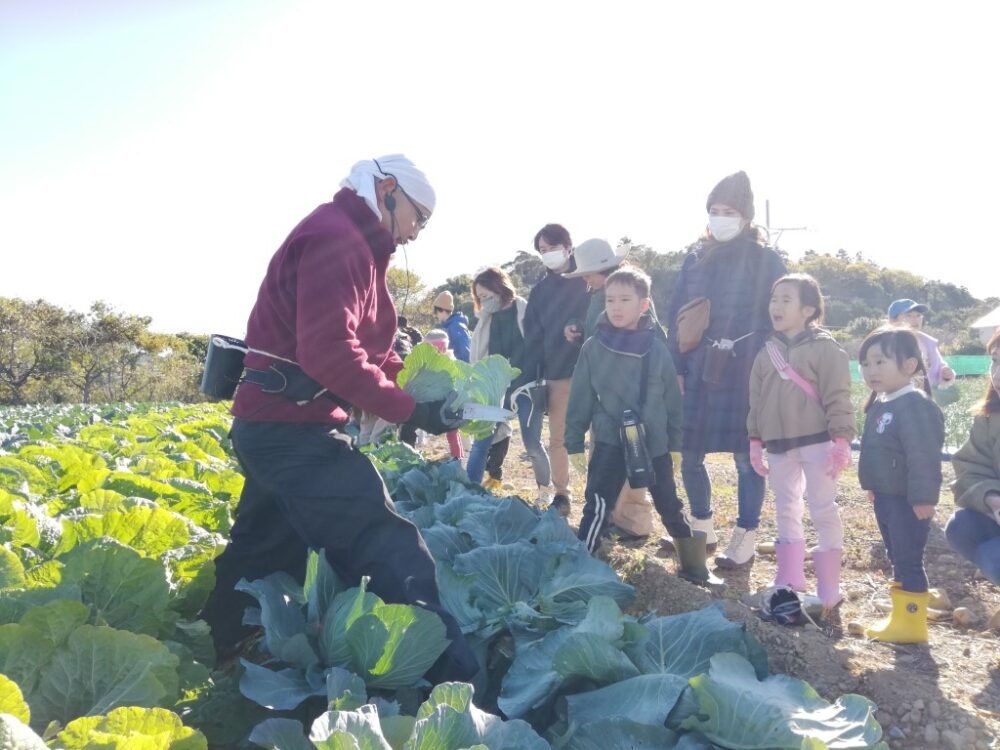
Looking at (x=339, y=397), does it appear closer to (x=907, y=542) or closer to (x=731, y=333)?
(x=907, y=542)

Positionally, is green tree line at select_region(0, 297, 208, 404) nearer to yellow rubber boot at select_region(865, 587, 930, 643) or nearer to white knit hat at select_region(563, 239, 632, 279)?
white knit hat at select_region(563, 239, 632, 279)

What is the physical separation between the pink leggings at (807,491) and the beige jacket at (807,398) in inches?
2.4

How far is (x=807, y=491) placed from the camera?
11.8 ft

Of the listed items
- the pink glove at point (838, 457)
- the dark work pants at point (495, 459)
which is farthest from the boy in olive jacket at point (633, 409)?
the dark work pants at point (495, 459)

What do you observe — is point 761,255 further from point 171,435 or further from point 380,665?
point 171,435

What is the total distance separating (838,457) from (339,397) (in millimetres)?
2366

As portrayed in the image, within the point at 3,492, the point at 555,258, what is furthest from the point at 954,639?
the point at 3,492

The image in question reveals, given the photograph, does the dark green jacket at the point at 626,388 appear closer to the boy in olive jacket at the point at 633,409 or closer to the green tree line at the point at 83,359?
the boy in olive jacket at the point at 633,409

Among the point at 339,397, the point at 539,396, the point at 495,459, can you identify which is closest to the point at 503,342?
the point at 539,396

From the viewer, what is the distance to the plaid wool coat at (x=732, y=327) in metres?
4.22

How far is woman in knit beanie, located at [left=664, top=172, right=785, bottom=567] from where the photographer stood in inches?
164

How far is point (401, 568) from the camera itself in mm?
2182

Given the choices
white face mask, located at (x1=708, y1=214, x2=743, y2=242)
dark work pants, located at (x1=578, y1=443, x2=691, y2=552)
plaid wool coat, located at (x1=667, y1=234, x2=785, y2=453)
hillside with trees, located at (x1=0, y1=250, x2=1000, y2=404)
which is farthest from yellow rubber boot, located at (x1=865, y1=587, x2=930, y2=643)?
hillside with trees, located at (x1=0, y1=250, x2=1000, y2=404)

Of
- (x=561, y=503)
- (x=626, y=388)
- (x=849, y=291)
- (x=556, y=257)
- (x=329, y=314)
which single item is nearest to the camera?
(x=329, y=314)
